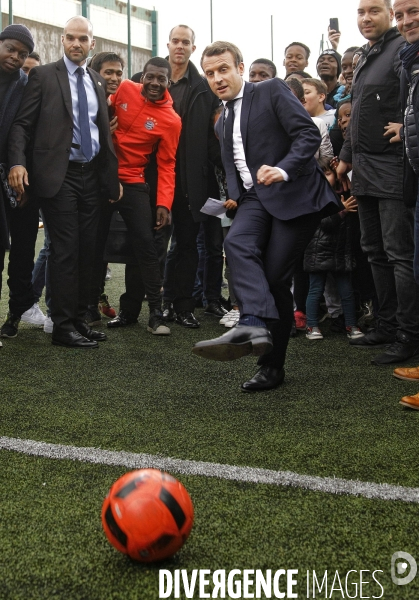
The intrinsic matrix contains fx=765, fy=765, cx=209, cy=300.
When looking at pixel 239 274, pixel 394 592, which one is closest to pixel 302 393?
pixel 239 274

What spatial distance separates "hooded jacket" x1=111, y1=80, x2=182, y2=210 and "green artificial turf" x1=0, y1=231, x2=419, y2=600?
4.85 feet

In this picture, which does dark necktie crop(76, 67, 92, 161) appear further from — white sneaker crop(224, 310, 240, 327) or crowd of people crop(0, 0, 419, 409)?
white sneaker crop(224, 310, 240, 327)

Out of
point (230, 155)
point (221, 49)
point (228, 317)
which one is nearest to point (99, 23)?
point (228, 317)

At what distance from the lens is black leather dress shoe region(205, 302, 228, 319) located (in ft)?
24.0

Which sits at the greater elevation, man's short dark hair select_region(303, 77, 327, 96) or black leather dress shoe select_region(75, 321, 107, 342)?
man's short dark hair select_region(303, 77, 327, 96)

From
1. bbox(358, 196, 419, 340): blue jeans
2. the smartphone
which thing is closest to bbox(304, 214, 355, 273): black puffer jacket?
bbox(358, 196, 419, 340): blue jeans

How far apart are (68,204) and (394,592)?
4213 millimetres

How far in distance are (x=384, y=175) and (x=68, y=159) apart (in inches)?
90.9

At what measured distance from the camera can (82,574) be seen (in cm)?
223

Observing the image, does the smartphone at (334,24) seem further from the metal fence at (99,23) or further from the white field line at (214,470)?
the metal fence at (99,23)

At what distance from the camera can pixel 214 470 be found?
3.08 meters

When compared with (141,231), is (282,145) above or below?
above

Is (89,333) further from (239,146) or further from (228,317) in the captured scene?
(239,146)

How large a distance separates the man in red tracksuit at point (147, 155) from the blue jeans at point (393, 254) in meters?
1.75
